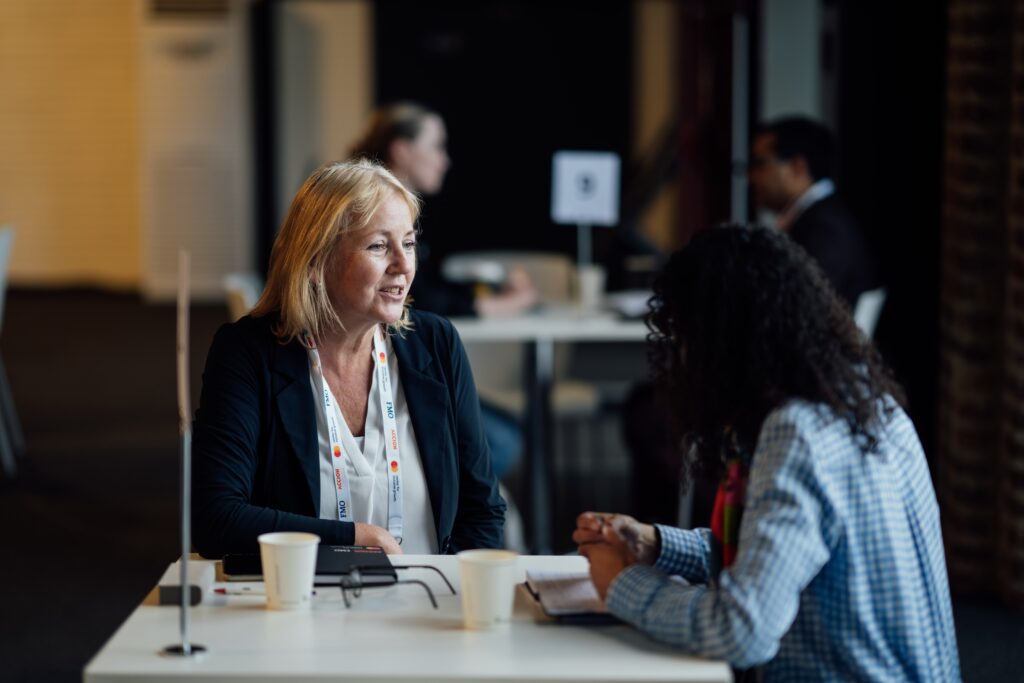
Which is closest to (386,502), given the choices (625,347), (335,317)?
(335,317)

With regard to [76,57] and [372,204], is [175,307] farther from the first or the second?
[372,204]

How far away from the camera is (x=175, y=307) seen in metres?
10.8

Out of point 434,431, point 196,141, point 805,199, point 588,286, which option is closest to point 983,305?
point 805,199

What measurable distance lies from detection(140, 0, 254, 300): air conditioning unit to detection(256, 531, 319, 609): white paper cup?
32.3ft

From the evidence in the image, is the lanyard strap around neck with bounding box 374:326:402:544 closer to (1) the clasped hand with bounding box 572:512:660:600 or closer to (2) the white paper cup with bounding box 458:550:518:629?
(1) the clasped hand with bounding box 572:512:660:600

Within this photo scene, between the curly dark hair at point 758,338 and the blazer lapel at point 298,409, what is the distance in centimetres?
71

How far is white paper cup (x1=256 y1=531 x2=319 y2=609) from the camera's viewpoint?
5.59ft

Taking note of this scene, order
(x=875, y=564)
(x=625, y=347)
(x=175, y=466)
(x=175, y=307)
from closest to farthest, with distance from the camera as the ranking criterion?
1. (x=875, y=564)
2. (x=175, y=466)
3. (x=625, y=347)
4. (x=175, y=307)

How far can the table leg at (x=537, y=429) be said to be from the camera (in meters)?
4.45

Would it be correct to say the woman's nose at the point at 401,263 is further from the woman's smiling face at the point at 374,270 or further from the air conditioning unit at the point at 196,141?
the air conditioning unit at the point at 196,141

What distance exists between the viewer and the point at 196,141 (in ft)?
36.9

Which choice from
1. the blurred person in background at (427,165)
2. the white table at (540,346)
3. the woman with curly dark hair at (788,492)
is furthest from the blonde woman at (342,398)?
the blurred person in background at (427,165)

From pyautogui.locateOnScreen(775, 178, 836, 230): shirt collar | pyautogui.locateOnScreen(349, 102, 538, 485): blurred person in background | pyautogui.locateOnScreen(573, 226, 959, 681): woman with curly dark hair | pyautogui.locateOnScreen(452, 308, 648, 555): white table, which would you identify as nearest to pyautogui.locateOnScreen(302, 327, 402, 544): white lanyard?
pyautogui.locateOnScreen(573, 226, 959, 681): woman with curly dark hair

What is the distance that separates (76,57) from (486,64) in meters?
3.66
